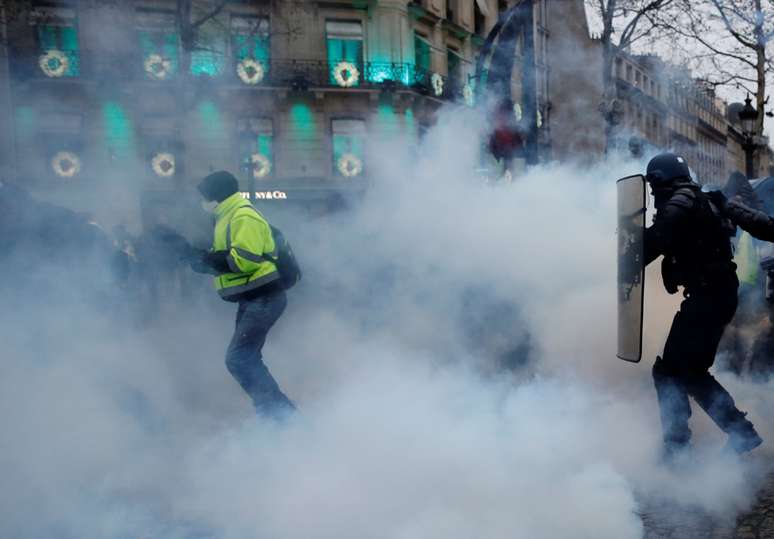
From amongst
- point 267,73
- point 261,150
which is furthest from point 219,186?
point 261,150

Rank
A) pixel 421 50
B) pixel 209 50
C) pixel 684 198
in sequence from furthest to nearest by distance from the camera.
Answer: pixel 421 50
pixel 209 50
pixel 684 198

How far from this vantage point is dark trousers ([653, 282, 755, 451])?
370 centimetres

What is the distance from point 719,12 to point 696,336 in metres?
15.5

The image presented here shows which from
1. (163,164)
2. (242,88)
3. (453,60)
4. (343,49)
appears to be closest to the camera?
(163,164)

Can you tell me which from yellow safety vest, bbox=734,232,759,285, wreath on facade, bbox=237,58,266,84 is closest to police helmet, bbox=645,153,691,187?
yellow safety vest, bbox=734,232,759,285

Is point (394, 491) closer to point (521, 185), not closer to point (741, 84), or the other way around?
point (521, 185)

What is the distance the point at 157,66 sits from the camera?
7.98m

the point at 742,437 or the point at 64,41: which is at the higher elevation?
the point at 64,41

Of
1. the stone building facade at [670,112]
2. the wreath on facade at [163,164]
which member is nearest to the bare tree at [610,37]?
the stone building facade at [670,112]

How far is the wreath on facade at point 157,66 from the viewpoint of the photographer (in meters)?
7.66

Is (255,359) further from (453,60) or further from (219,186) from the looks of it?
(453,60)

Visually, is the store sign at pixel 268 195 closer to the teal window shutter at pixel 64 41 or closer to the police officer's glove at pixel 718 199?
the teal window shutter at pixel 64 41

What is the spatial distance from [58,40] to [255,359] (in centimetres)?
372

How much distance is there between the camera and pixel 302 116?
2042 centimetres
